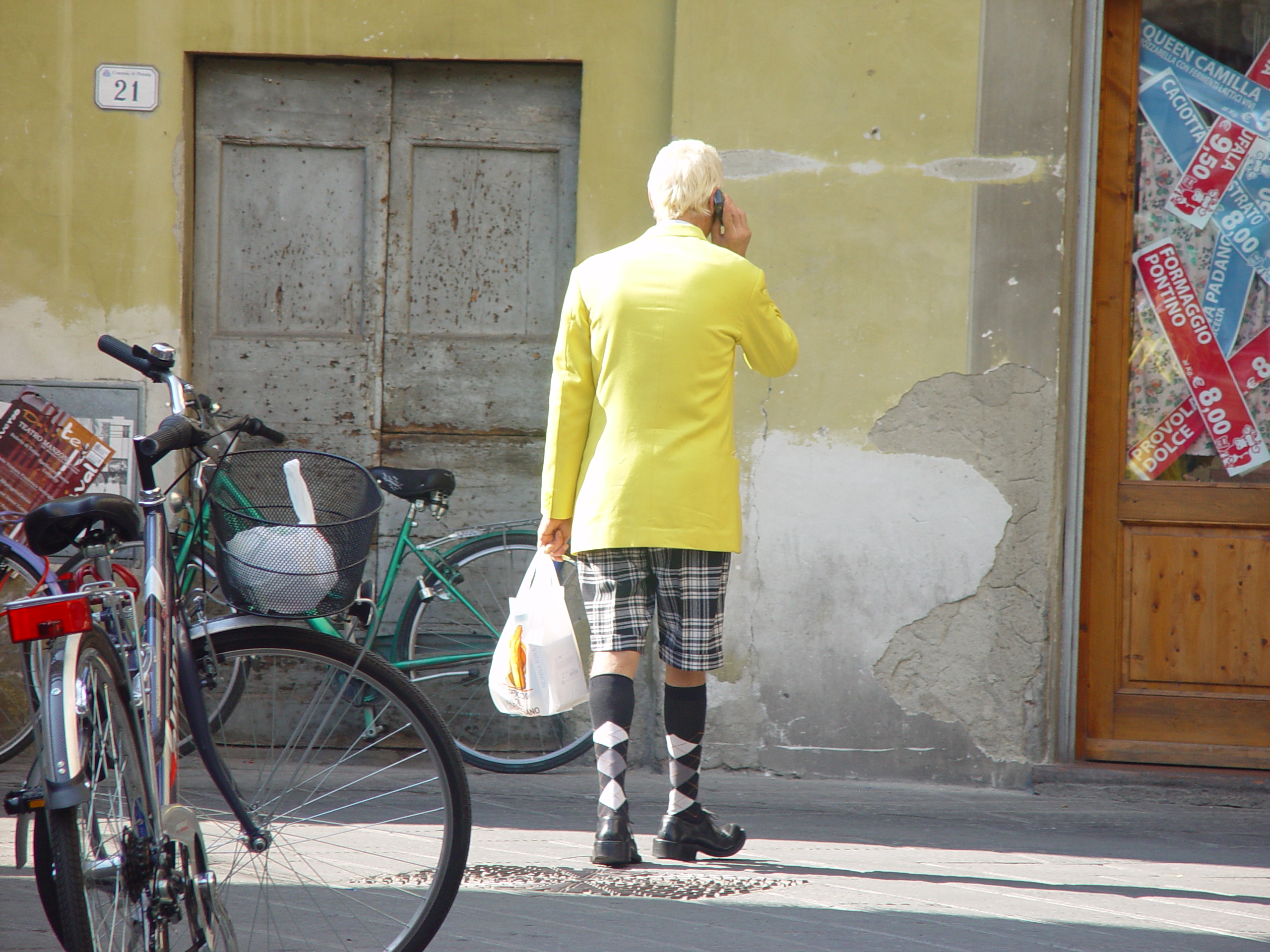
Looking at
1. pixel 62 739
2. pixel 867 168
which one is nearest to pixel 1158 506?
pixel 867 168

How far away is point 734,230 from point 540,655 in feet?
4.33

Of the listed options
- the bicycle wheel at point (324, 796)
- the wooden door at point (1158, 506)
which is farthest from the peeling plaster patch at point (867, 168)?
the bicycle wheel at point (324, 796)

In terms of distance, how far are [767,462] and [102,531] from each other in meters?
2.85

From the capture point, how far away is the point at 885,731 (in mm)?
4609

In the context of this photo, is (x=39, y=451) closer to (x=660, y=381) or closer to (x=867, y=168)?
(x=660, y=381)

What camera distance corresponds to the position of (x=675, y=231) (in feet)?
10.9

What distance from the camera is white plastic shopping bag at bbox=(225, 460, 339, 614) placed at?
89.7 inches

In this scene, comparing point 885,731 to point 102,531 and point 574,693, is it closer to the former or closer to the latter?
point 574,693

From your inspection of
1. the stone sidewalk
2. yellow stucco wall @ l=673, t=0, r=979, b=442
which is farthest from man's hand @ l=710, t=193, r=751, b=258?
the stone sidewalk

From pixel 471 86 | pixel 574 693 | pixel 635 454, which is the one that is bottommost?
pixel 574 693

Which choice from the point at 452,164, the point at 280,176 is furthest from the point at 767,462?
the point at 280,176

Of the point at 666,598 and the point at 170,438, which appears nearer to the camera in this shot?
the point at 170,438

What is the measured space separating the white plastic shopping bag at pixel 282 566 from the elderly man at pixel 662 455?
1.06m

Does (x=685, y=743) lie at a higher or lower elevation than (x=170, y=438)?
lower
